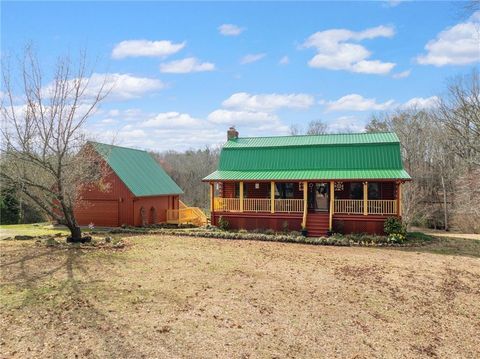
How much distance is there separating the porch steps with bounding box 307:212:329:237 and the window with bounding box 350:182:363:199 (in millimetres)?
2157

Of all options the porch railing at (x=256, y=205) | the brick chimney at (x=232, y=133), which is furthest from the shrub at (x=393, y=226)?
the brick chimney at (x=232, y=133)

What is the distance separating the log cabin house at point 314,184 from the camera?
872 inches

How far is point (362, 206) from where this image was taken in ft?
74.2

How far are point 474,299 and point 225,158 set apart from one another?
18.6 m

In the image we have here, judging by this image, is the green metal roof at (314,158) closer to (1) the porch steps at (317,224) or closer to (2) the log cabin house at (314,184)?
(2) the log cabin house at (314,184)

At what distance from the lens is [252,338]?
760 cm

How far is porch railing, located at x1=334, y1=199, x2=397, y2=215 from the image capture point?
21967 millimetres

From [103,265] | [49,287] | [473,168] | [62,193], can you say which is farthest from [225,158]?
[473,168]

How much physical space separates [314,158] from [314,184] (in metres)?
1.74

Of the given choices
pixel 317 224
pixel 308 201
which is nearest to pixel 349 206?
pixel 317 224

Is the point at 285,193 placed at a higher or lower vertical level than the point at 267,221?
higher

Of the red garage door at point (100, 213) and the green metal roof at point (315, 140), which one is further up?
the green metal roof at point (315, 140)

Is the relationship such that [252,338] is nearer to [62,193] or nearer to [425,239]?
[62,193]

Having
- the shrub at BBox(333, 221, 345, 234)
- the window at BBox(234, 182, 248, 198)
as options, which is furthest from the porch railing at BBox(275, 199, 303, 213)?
the window at BBox(234, 182, 248, 198)
